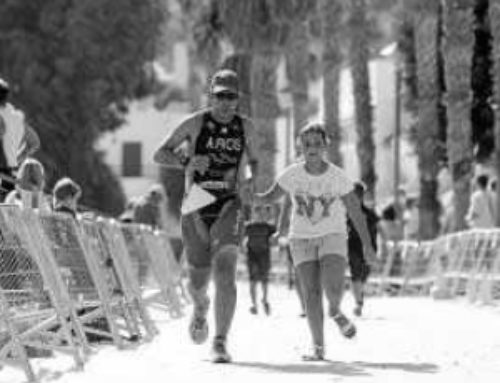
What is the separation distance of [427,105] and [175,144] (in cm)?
2449

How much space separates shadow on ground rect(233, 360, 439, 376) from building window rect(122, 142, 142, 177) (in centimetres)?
7057

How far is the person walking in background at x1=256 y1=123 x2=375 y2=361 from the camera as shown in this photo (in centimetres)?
1150

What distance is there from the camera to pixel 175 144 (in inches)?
441

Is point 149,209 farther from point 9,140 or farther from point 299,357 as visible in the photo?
point 299,357

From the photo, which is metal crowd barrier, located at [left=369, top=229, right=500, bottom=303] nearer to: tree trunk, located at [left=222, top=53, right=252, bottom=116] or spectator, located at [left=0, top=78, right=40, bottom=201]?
tree trunk, located at [left=222, top=53, right=252, bottom=116]

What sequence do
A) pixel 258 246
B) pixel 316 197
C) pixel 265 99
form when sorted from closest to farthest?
pixel 316 197, pixel 258 246, pixel 265 99

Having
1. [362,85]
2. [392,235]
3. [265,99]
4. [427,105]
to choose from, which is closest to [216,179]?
[392,235]

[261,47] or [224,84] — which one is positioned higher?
[261,47]

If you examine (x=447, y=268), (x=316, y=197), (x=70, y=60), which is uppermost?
(x=70, y=60)

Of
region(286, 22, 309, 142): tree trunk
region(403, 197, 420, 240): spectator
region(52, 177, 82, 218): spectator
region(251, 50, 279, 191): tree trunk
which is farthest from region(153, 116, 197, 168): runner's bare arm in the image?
region(286, 22, 309, 142): tree trunk

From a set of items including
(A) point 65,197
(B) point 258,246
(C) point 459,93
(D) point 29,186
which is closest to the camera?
(D) point 29,186

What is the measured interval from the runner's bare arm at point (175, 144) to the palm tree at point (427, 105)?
22947 mm

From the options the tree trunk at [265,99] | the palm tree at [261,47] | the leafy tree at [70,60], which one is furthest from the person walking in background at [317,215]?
the leafy tree at [70,60]

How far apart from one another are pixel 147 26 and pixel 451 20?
1332cm
